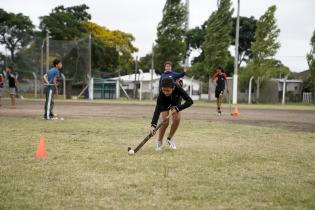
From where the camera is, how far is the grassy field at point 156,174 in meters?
4.70

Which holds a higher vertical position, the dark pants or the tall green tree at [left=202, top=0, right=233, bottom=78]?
the tall green tree at [left=202, top=0, right=233, bottom=78]

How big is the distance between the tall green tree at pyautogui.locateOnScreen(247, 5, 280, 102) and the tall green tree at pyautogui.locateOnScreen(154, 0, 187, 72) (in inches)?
325

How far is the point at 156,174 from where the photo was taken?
6020 mm

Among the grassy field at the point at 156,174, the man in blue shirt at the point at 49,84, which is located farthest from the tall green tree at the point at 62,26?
the grassy field at the point at 156,174

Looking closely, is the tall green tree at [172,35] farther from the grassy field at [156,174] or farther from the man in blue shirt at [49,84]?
the grassy field at [156,174]

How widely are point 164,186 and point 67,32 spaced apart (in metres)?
62.5

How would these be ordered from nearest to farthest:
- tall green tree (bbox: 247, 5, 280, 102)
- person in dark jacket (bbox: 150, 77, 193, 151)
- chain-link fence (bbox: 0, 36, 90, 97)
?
person in dark jacket (bbox: 150, 77, 193, 151)
chain-link fence (bbox: 0, 36, 90, 97)
tall green tree (bbox: 247, 5, 280, 102)

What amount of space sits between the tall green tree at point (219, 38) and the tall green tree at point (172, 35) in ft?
9.76

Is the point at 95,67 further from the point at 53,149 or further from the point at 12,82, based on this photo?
the point at 53,149

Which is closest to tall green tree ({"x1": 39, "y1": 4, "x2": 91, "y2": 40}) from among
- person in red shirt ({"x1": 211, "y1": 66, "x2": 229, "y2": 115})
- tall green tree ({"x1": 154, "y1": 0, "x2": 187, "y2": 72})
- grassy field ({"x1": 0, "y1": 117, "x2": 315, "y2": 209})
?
tall green tree ({"x1": 154, "y1": 0, "x2": 187, "y2": 72})

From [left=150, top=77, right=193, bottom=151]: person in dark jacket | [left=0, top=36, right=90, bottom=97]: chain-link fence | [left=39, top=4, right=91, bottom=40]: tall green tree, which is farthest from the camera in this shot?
[left=39, top=4, right=91, bottom=40]: tall green tree

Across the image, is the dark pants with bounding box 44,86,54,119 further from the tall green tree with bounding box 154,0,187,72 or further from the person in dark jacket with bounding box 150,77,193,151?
the tall green tree with bounding box 154,0,187,72

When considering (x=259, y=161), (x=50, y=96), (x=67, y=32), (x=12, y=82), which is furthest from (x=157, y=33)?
(x=259, y=161)

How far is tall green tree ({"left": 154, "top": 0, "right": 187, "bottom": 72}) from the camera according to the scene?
49719mm
